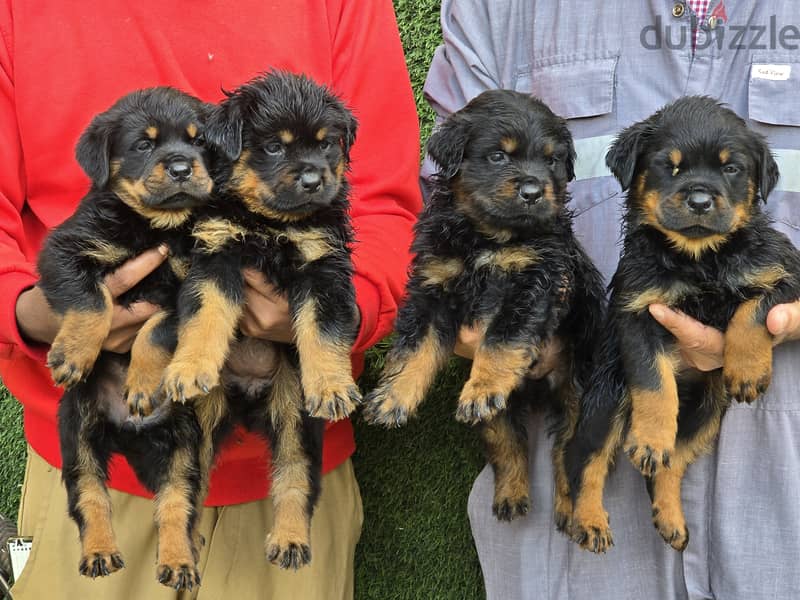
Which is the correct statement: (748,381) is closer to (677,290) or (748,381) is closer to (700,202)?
(677,290)

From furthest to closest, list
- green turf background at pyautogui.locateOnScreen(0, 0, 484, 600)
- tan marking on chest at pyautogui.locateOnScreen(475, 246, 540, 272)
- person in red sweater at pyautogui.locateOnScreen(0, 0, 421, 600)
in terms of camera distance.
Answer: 1. green turf background at pyautogui.locateOnScreen(0, 0, 484, 600)
2. person in red sweater at pyautogui.locateOnScreen(0, 0, 421, 600)
3. tan marking on chest at pyautogui.locateOnScreen(475, 246, 540, 272)

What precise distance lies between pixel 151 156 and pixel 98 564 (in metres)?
1.19

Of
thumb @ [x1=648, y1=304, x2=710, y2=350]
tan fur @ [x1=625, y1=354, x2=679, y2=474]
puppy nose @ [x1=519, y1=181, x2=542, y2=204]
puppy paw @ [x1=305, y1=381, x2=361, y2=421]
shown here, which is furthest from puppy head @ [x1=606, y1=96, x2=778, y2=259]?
puppy paw @ [x1=305, y1=381, x2=361, y2=421]

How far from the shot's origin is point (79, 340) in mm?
2350

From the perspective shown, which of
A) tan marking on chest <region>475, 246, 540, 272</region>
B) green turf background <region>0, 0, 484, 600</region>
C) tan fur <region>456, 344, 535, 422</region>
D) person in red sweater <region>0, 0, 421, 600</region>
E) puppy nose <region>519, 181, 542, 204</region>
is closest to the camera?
tan fur <region>456, 344, 535, 422</region>

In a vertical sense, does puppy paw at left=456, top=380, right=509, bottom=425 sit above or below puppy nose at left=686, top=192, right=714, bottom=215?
below

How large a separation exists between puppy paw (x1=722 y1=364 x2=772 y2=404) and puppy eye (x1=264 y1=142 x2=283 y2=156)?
152 centimetres

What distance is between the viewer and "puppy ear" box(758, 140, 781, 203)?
2.57 m

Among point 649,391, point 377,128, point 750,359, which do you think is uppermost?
point 377,128

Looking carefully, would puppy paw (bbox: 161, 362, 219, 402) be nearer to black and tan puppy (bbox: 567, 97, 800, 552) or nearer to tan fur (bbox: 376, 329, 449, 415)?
tan fur (bbox: 376, 329, 449, 415)

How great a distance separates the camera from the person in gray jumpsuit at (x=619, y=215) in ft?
8.78

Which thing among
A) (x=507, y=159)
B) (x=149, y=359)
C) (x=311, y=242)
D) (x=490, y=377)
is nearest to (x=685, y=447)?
(x=490, y=377)

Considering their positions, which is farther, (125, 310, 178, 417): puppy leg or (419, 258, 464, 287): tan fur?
(419, 258, 464, 287): tan fur

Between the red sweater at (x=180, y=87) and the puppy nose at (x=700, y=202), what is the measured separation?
1.04 meters
